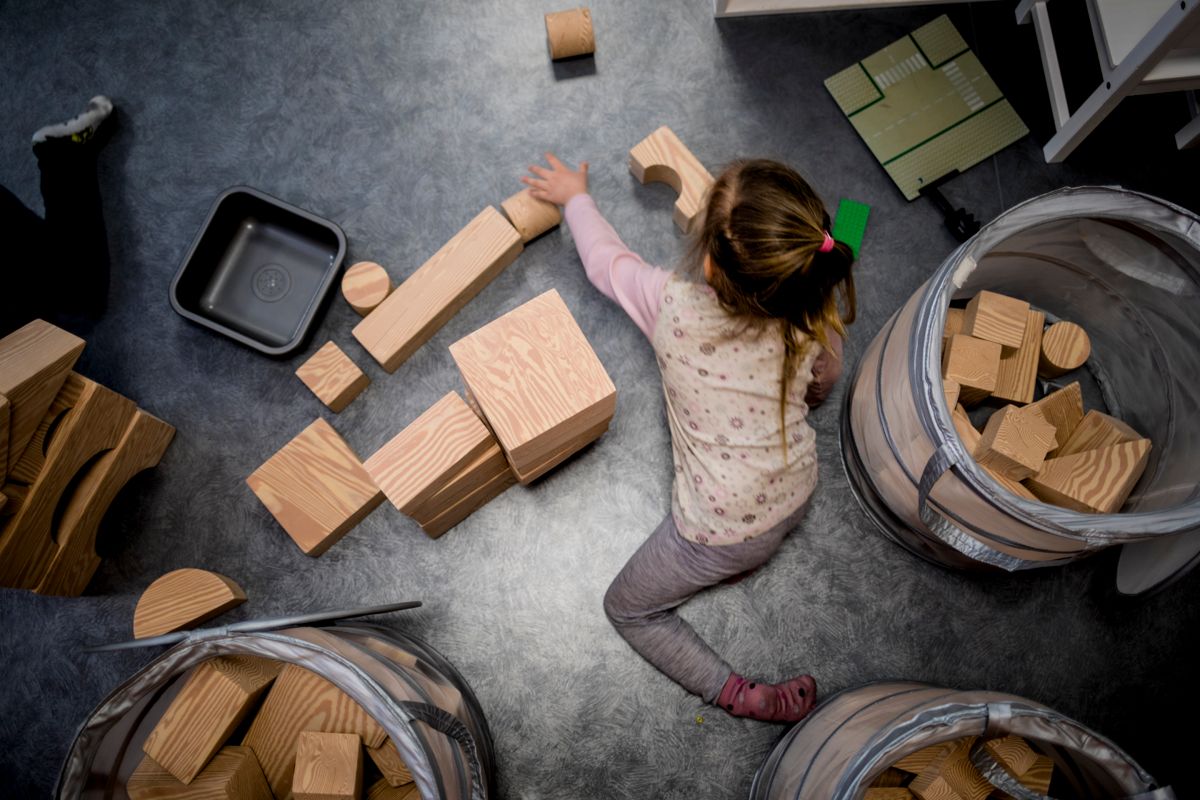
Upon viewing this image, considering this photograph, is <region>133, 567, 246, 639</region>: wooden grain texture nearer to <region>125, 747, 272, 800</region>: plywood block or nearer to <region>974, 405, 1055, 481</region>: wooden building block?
<region>125, 747, 272, 800</region>: plywood block

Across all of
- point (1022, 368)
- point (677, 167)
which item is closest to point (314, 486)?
point (677, 167)

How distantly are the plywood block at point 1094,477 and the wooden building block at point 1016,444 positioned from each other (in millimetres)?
37

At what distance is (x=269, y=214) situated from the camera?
4.60 feet

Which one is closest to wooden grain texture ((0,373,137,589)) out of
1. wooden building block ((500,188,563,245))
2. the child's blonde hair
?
wooden building block ((500,188,563,245))

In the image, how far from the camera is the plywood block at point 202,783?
1058 mm

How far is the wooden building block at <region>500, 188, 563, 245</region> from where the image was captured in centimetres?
135

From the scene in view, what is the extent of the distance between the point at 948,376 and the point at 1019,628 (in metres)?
Answer: 0.47

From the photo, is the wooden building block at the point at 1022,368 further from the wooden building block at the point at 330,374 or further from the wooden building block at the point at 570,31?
the wooden building block at the point at 330,374

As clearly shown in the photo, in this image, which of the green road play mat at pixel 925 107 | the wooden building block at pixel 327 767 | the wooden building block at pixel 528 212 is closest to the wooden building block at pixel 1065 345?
the green road play mat at pixel 925 107

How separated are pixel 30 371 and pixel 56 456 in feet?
0.49

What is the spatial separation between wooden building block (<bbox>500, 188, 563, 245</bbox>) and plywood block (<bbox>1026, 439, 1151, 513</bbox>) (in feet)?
3.09

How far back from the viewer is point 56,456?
115cm

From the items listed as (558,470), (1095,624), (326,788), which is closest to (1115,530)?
(1095,624)

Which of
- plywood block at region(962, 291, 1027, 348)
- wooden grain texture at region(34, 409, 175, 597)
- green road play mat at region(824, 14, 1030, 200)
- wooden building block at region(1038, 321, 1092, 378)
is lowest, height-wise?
wooden building block at region(1038, 321, 1092, 378)
